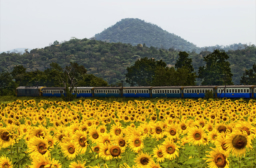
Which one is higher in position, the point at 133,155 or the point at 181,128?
the point at 181,128

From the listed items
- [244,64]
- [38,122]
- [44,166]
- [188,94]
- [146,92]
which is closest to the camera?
[44,166]

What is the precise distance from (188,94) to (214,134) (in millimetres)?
41193

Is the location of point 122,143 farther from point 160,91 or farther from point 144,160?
point 160,91

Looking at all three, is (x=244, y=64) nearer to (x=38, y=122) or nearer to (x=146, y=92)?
(x=146, y=92)

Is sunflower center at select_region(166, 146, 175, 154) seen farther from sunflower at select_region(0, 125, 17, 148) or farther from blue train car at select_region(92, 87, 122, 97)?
blue train car at select_region(92, 87, 122, 97)

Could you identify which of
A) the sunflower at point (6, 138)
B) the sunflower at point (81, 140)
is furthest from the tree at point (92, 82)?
the sunflower at point (81, 140)

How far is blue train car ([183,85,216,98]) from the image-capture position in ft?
150

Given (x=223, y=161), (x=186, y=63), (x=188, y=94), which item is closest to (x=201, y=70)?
(x=186, y=63)

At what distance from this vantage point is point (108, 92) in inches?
2137

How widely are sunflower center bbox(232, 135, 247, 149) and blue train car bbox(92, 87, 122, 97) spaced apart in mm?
47979

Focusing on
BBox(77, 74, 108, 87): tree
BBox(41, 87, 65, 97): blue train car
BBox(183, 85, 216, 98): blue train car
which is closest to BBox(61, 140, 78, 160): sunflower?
BBox(183, 85, 216, 98): blue train car

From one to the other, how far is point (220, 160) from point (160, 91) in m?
45.4

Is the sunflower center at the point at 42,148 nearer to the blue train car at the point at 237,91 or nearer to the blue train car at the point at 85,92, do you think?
the blue train car at the point at 237,91

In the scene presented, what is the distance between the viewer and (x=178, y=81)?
67.2 metres
